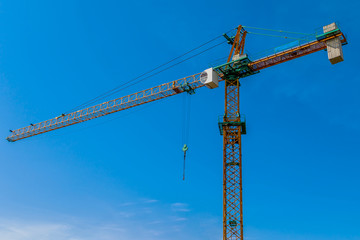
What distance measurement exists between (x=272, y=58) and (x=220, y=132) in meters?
13.7

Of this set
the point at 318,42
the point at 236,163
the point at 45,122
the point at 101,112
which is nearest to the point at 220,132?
the point at 236,163

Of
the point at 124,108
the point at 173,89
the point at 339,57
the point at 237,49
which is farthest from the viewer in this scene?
the point at 124,108

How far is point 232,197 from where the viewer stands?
50.6 meters

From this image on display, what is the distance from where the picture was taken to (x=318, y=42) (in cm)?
4747

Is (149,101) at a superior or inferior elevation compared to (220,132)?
superior

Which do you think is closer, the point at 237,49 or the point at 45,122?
the point at 237,49

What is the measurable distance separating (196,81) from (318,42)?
2069 cm

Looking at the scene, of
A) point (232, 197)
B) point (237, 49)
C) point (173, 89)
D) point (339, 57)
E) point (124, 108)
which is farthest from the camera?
point (124, 108)

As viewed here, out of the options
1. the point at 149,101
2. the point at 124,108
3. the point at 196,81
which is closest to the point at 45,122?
the point at 124,108

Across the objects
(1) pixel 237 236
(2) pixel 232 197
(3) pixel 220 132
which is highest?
(3) pixel 220 132

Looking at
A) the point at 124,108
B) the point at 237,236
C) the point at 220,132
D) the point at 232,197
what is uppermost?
the point at 124,108

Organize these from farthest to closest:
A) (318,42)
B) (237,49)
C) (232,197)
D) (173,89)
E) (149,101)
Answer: (149,101) → (173,89) → (237,49) → (232,197) → (318,42)

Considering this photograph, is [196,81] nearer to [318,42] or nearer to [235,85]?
[235,85]

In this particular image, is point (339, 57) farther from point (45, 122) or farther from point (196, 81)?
point (45, 122)
